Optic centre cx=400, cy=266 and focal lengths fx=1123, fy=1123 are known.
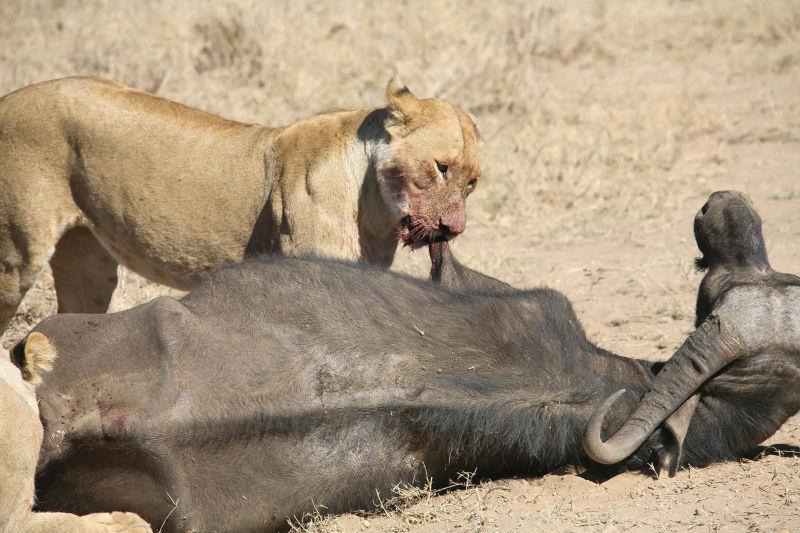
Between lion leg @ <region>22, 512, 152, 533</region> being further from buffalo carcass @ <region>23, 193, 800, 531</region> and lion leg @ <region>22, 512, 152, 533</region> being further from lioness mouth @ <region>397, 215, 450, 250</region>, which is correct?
lioness mouth @ <region>397, 215, 450, 250</region>

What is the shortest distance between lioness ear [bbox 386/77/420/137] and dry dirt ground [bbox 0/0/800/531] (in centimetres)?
155

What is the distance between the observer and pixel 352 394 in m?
3.95

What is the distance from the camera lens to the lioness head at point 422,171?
5.23 m

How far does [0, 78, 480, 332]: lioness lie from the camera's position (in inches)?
208

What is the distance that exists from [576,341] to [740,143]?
513cm

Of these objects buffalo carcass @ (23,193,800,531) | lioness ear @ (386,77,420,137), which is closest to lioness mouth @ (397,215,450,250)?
lioness ear @ (386,77,420,137)

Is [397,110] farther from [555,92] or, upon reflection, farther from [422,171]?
[555,92]

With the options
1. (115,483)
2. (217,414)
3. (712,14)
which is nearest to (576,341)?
(217,414)

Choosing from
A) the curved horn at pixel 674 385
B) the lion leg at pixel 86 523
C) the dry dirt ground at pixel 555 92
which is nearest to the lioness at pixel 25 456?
the lion leg at pixel 86 523

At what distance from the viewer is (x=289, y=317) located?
4.14 meters

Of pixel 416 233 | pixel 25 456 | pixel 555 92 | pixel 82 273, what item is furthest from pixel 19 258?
pixel 555 92

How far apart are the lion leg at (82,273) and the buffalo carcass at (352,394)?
1.93 meters

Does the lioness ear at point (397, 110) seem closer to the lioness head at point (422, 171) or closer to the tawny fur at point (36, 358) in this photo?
the lioness head at point (422, 171)

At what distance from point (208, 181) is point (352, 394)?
196 cm
